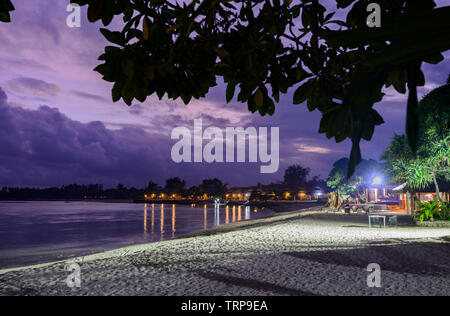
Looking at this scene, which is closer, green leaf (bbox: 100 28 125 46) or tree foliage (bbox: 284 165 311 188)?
green leaf (bbox: 100 28 125 46)

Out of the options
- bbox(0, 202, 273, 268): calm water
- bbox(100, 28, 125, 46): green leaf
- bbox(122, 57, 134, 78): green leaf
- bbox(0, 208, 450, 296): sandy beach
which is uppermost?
bbox(100, 28, 125, 46): green leaf

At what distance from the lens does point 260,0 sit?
248 centimetres

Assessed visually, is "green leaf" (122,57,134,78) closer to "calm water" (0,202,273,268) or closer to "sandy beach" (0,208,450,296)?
"sandy beach" (0,208,450,296)

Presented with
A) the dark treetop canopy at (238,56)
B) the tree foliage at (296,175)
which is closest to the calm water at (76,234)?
the dark treetop canopy at (238,56)

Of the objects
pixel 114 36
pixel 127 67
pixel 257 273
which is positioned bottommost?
pixel 257 273

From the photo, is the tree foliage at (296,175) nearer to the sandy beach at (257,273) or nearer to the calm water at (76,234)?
the calm water at (76,234)

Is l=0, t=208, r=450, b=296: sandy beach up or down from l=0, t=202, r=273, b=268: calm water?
up

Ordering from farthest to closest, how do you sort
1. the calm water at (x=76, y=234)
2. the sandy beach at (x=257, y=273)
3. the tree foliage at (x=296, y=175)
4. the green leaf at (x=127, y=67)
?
the tree foliage at (x=296, y=175) < the calm water at (x=76, y=234) < the sandy beach at (x=257, y=273) < the green leaf at (x=127, y=67)

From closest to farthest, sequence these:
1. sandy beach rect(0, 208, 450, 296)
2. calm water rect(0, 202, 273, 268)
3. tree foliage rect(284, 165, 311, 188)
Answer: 1. sandy beach rect(0, 208, 450, 296)
2. calm water rect(0, 202, 273, 268)
3. tree foliage rect(284, 165, 311, 188)

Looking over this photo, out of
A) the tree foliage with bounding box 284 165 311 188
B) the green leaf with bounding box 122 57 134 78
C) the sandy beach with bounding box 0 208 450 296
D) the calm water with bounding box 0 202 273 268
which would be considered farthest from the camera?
the tree foliage with bounding box 284 165 311 188

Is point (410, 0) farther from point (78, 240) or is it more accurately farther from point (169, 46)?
point (78, 240)

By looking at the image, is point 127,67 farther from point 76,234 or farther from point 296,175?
point 296,175

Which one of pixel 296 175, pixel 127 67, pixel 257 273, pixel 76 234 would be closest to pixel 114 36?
pixel 127 67

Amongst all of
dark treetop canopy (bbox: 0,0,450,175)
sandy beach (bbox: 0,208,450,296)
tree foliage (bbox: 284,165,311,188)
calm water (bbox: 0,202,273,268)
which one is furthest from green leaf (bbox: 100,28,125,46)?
tree foliage (bbox: 284,165,311,188)
